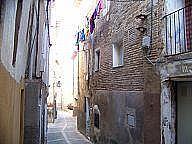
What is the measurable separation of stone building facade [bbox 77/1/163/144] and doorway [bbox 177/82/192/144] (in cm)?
58

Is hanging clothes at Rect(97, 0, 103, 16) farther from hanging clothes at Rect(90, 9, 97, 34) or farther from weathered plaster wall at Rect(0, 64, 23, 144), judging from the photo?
weathered plaster wall at Rect(0, 64, 23, 144)

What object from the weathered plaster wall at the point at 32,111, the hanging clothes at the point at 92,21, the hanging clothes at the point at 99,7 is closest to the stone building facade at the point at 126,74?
the hanging clothes at the point at 99,7

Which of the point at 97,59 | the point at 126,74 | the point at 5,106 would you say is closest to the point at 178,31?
the point at 126,74

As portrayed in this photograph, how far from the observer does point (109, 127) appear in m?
13.3

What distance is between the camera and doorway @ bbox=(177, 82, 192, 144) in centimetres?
785

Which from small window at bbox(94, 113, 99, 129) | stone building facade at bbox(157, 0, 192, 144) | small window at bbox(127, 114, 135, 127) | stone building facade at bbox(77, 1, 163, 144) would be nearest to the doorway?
stone building facade at bbox(157, 0, 192, 144)

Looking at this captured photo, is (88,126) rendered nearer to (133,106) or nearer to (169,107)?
(133,106)

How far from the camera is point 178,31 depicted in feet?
26.2

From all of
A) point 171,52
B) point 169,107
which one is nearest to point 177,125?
point 169,107

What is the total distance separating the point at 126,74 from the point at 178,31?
3587 mm

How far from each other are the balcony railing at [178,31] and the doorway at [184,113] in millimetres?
808

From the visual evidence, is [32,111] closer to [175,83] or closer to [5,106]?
[175,83]

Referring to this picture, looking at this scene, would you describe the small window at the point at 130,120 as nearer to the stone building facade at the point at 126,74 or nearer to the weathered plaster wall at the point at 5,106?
the stone building facade at the point at 126,74

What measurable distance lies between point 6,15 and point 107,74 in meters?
10.1
